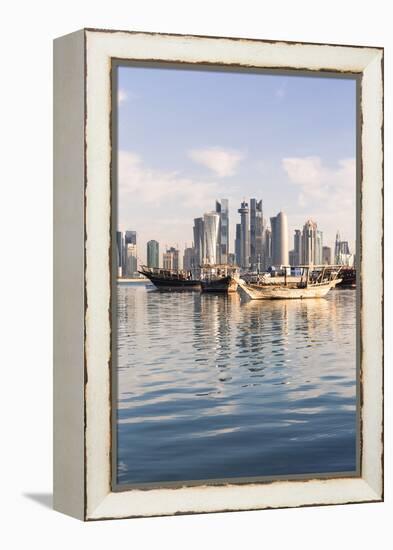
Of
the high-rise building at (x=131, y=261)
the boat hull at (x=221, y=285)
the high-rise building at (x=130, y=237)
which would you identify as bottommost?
the boat hull at (x=221, y=285)

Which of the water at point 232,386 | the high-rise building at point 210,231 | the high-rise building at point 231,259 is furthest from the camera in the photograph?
the high-rise building at point 231,259

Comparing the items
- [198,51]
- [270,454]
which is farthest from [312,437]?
[198,51]

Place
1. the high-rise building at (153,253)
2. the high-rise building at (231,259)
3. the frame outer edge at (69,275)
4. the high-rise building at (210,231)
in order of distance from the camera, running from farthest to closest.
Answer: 1. the high-rise building at (231,259)
2. the high-rise building at (210,231)
3. the high-rise building at (153,253)
4. the frame outer edge at (69,275)

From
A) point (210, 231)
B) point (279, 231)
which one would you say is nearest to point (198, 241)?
point (210, 231)

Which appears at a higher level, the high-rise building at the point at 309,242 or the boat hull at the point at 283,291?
the high-rise building at the point at 309,242

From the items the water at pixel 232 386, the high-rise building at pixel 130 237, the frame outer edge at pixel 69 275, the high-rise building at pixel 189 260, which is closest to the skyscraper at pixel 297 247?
the water at pixel 232 386

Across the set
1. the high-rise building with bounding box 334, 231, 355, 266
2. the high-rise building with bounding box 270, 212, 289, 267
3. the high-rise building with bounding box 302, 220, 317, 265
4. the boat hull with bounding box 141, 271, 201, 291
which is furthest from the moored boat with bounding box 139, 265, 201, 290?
the high-rise building with bounding box 334, 231, 355, 266

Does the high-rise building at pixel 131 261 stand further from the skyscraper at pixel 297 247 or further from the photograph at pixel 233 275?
the skyscraper at pixel 297 247
